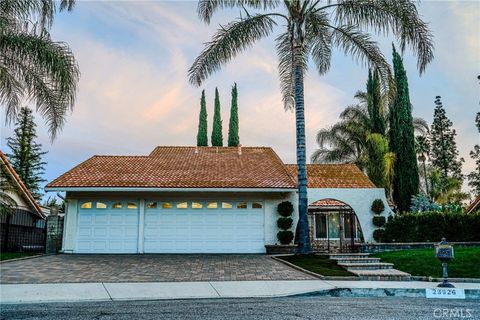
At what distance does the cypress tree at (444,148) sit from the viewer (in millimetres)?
44719

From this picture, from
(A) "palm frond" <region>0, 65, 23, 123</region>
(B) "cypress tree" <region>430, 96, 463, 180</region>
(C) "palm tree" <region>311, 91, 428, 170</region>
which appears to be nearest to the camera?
(A) "palm frond" <region>0, 65, 23, 123</region>

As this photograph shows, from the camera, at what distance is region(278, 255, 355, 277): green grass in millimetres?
11031

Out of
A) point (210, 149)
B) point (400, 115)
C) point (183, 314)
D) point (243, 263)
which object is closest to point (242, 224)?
point (243, 263)

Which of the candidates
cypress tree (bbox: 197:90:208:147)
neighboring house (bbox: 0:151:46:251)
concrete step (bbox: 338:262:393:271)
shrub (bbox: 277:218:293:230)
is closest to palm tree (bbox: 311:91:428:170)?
cypress tree (bbox: 197:90:208:147)

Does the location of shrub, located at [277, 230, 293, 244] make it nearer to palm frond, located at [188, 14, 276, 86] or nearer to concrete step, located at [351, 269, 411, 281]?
concrete step, located at [351, 269, 411, 281]

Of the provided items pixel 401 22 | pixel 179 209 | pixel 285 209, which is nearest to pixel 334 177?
pixel 285 209

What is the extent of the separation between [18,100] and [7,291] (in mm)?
6171

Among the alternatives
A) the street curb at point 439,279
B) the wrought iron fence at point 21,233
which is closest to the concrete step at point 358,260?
the street curb at point 439,279

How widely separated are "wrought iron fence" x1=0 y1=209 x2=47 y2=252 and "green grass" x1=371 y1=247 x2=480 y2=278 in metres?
14.6

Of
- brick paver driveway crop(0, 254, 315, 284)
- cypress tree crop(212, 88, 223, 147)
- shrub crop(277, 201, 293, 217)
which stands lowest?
brick paver driveway crop(0, 254, 315, 284)

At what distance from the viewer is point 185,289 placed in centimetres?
876

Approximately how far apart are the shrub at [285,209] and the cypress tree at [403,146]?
1417cm

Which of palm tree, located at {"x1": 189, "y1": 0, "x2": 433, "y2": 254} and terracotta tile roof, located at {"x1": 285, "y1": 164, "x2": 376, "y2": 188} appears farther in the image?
terracotta tile roof, located at {"x1": 285, "y1": 164, "x2": 376, "y2": 188}

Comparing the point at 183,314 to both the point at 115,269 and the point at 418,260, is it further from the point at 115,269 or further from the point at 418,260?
the point at 418,260
